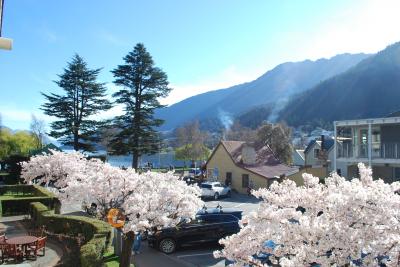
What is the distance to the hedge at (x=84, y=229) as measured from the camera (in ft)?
41.0

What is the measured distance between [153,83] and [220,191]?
1909cm

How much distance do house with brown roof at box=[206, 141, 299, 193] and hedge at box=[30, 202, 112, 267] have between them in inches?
873

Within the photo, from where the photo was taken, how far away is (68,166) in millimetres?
22719

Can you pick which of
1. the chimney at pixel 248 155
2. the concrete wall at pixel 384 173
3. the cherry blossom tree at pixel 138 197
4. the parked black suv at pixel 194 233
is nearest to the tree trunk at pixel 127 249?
the cherry blossom tree at pixel 138 197

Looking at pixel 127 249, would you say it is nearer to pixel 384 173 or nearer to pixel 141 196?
pixel 141 196

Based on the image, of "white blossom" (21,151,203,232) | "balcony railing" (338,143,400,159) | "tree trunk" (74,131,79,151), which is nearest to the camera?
"white blossom" (21,151,203,232)

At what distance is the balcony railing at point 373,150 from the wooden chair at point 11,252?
22865 millimetres

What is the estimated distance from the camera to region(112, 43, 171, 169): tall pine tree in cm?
4956

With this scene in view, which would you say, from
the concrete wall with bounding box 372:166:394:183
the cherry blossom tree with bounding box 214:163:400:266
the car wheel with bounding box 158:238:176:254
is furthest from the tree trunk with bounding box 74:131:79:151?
the cherry blossom tree with bounding box 214:163:400:266

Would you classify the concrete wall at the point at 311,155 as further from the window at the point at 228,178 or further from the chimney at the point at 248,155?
the window at the point at 228,178

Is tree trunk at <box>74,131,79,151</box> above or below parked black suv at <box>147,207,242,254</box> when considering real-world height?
above

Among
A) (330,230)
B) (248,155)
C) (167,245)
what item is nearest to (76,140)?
(248,155)

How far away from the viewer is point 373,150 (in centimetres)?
2916

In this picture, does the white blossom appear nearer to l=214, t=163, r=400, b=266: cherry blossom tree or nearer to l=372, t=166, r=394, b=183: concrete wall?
l=214, t=163, r=400, b=266: cherry blossom tree
